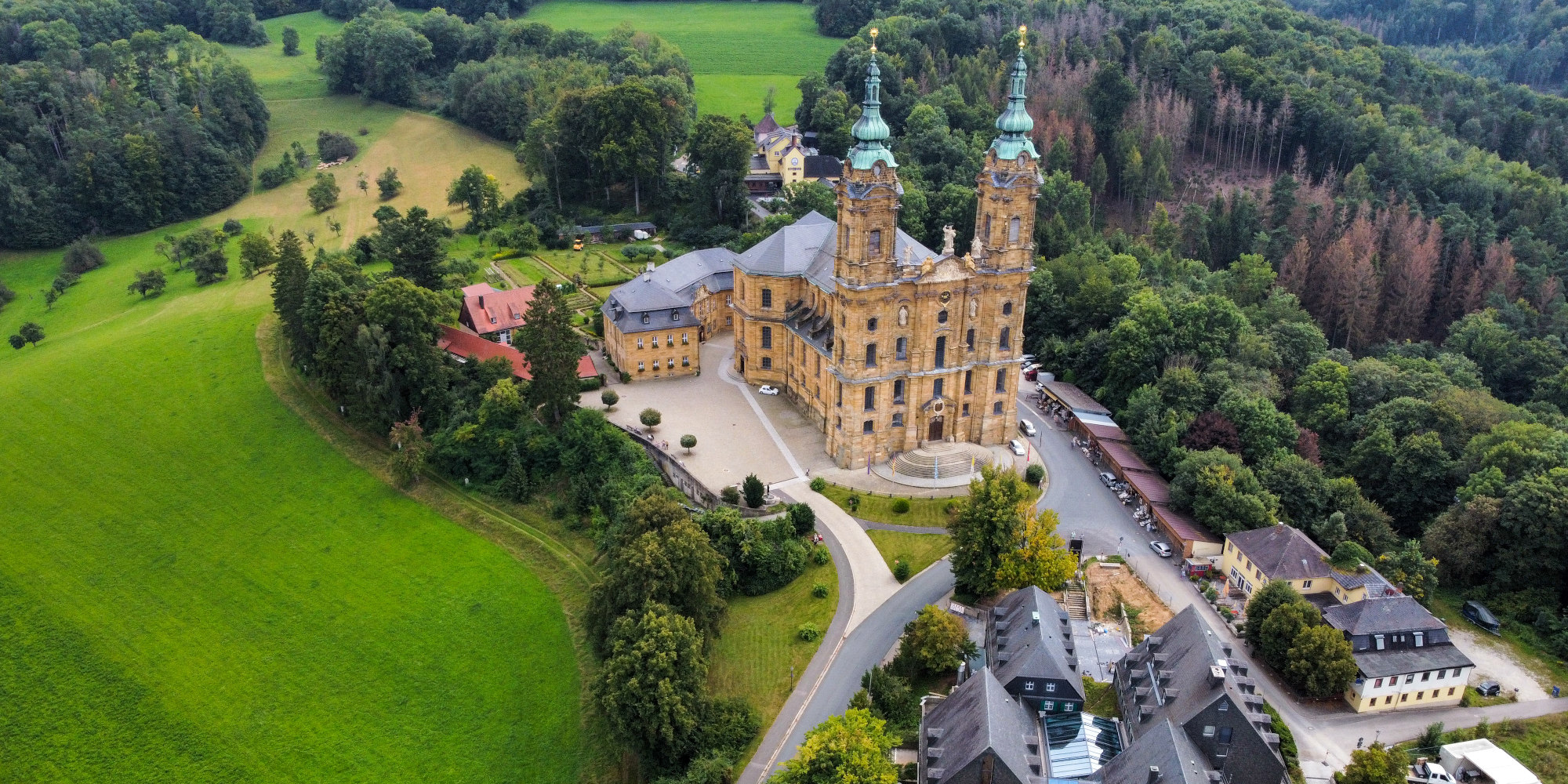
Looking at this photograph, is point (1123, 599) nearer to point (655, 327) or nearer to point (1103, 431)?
point (1103, 431)

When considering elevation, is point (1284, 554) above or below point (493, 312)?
below

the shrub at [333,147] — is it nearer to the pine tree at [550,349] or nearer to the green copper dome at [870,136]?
the pine tree at [550,349]

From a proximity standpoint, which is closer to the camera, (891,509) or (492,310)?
(891,509)

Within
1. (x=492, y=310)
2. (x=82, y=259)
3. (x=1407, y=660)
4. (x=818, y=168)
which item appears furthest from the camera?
(x=818, y=168)

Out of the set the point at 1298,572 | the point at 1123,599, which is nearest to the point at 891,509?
the point at 1123,599

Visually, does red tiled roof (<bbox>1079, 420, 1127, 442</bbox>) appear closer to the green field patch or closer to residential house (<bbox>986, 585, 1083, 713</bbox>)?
residential house (<bbox>986, 585, 1083, 713</bbox>)

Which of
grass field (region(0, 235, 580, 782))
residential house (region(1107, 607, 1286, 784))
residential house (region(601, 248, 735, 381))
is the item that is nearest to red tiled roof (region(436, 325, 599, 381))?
residential house (region(601, 248, 735, 381))

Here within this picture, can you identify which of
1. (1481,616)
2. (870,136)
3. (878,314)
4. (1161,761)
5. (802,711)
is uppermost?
(870,136)
